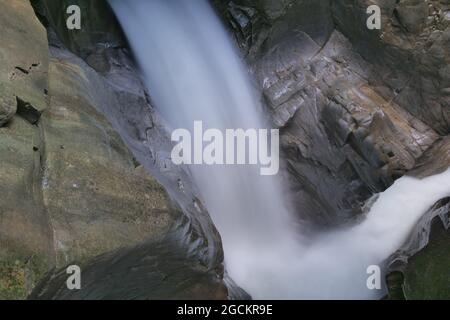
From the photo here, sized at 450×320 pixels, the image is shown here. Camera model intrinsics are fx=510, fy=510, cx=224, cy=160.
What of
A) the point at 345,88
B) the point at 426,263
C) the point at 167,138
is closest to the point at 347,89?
the point at 345,88

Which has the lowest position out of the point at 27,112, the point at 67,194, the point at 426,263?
the point at 426,263

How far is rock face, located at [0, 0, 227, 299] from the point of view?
4.60m

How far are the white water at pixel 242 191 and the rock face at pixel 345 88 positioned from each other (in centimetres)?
42

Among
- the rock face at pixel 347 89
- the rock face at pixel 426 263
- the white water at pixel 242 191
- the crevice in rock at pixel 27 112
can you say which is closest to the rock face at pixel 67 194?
the crevice in rock at pixel 27 112

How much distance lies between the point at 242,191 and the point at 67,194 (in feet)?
14.3

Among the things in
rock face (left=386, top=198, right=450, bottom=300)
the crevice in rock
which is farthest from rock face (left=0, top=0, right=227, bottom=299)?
rock face (left=386, top=198, right=450, bottom=300)

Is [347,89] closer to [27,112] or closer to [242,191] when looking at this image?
[242,191]

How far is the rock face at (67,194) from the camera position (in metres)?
4.60

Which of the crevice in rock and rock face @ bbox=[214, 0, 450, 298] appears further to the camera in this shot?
rock face @ bbox=[214, 0, 450, 298]

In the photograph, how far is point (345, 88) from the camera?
9367 millimetres

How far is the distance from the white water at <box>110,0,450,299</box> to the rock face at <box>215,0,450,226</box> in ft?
1.37

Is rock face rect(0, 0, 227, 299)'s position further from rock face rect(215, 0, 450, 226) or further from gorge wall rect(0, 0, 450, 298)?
rock face rect(215, 0, 450, 226)
